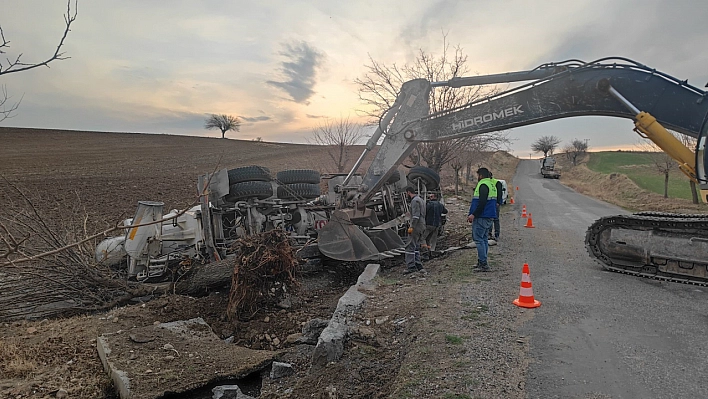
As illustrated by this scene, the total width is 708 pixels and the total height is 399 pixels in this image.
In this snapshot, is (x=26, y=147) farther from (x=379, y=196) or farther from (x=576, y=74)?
(x=576, y=74)

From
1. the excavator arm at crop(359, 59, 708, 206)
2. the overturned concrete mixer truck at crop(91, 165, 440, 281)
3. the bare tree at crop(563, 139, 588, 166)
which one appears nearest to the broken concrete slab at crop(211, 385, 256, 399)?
the overturned concrete mixer truck at crop(91, 165, 440, 281)

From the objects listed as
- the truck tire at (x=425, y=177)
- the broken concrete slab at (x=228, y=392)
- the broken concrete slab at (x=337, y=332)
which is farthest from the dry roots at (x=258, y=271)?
the truck tire at (x=425, y=177)

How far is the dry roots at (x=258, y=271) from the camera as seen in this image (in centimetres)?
665

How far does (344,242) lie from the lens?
335 inches

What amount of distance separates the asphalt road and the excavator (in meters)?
0.43

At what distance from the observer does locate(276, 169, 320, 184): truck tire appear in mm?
10125

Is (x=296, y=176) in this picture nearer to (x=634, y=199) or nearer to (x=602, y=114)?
(x=602, y=114)

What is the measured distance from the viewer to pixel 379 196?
10633mm

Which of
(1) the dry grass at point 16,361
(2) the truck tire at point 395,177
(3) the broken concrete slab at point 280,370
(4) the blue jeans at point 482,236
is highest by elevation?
(2) the truck tire at point 395,177

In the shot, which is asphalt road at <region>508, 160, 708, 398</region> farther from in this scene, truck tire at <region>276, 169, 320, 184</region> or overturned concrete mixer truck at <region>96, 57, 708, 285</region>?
truck tire at <region>276, 169, 320, 184</region>

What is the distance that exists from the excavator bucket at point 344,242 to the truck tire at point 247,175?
1.89 meters

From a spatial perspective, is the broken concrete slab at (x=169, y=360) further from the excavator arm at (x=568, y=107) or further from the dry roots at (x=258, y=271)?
the excavator arm at (x=568, y=107)

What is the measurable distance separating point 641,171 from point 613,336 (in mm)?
53822

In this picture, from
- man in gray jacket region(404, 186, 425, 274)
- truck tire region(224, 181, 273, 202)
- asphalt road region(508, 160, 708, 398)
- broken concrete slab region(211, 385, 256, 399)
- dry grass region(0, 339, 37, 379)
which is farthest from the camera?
truck tire region(224, 181, 273, 202)
